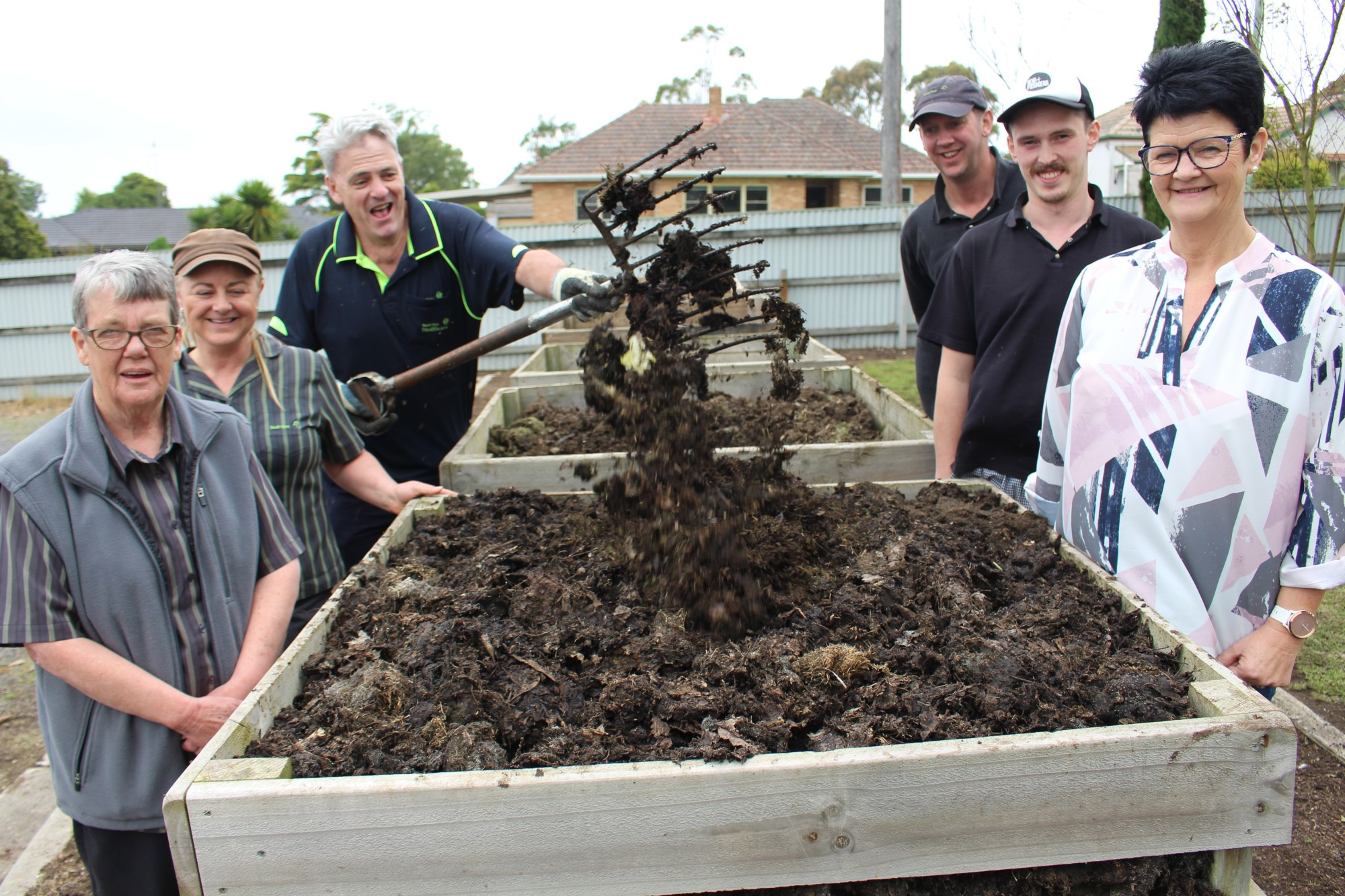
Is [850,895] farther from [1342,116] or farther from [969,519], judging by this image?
[1342,116]

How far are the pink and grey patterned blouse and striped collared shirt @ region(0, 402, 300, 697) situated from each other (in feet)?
6.52

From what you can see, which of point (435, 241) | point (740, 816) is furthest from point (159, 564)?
point (435, 241)

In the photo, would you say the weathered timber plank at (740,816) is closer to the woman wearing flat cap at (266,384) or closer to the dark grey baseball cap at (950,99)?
the woman wearing flat cap at (266,384)

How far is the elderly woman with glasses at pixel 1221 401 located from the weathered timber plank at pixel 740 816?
1.82 ft

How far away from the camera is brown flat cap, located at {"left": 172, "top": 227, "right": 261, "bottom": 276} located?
2377 mm

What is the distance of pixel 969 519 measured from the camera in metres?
2.40

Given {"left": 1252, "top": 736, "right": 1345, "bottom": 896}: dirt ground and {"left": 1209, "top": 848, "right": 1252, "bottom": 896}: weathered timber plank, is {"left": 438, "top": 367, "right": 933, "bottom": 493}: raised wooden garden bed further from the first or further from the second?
{"left": 1209, "top": 848, "right": 1252, "bottom": 896}: weathered timber plank

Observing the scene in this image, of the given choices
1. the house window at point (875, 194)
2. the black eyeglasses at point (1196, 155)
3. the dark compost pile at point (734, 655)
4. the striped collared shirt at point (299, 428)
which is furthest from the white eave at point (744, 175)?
the black eyeglasses at point (1196, 155)

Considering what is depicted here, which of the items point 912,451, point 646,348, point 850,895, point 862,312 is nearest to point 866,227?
point 862,312

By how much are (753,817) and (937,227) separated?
9.38 feet

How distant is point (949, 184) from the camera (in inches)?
137

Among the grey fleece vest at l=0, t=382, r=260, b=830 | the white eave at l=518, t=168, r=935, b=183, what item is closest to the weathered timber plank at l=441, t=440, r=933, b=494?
the grey fleece vest at l=0, t=382, r=260, b=830

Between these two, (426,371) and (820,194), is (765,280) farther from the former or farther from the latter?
(426,371)

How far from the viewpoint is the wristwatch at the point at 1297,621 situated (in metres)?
1.73
